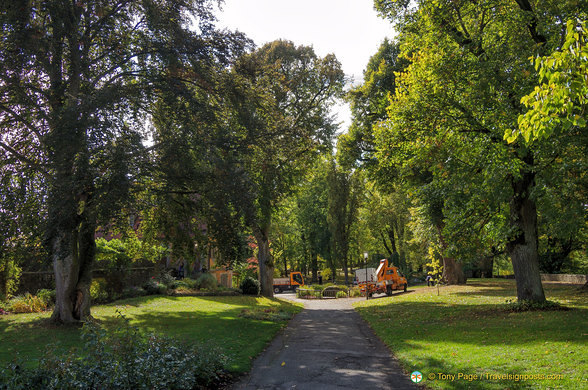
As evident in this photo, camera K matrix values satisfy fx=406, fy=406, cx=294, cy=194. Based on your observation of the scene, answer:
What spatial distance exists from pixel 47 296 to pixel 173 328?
28.4 feet

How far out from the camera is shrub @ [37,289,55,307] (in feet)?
60.5

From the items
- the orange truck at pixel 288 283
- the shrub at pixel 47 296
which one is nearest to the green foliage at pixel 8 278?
the shrub at pixel 47 296

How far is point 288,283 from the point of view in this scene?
52.4m

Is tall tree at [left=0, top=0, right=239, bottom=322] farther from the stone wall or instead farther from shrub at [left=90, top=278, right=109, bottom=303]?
the stone wall

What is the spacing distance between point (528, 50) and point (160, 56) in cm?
1279

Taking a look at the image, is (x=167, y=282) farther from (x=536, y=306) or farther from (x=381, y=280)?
(x=536, y=306)

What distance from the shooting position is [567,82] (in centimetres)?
478

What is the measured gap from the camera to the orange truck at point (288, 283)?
5150 cm

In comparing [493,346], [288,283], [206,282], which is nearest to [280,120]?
[493,346]

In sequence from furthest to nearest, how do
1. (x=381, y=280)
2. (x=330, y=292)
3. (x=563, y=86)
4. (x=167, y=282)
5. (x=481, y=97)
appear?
(x=330, y=292), (x=381, y=280), (x=167, y=282), (x=481, y=97), (x=563, y=86)

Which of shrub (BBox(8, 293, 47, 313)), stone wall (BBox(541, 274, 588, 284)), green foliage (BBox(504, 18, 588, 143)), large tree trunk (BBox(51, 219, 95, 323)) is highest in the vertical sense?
green foliage (BBox(504, 18, 588, 143))

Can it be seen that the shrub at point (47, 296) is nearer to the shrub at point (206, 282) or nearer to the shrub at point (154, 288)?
the shrub at point (154, 288)

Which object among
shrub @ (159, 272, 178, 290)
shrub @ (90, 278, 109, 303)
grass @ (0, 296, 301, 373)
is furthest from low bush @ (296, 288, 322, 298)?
shrub @ (90, 278, 109, 303)

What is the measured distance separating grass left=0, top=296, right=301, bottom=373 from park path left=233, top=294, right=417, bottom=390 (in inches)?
24.2
